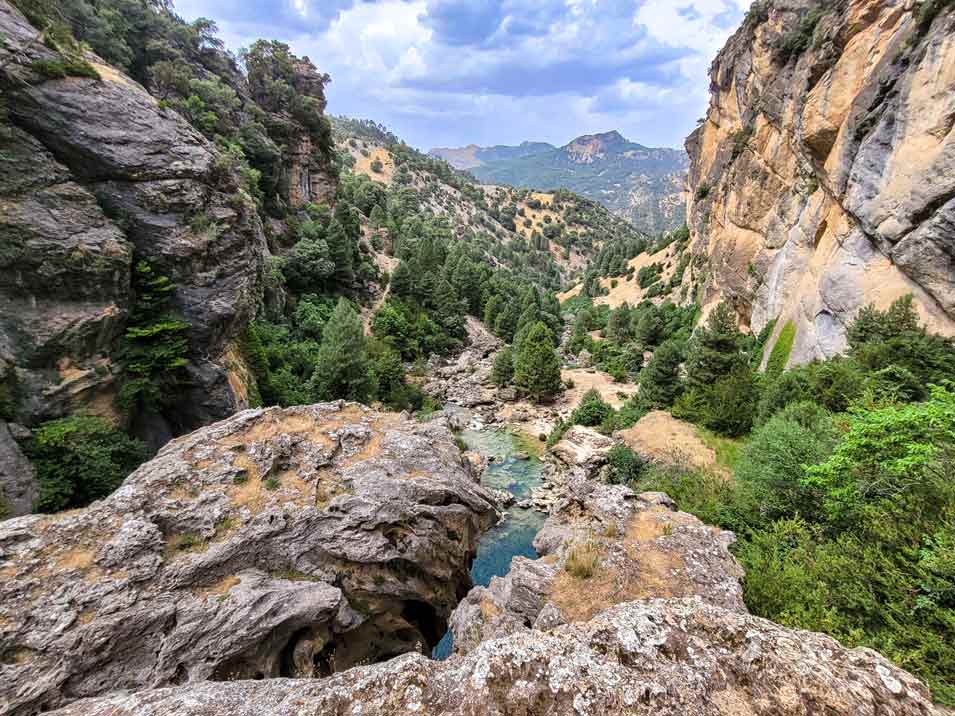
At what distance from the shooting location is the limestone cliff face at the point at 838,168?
16.8 m

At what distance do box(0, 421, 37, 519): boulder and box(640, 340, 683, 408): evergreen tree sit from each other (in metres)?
32.9

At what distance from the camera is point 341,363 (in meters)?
27.2

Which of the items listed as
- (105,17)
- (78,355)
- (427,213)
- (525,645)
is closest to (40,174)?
(78,355)

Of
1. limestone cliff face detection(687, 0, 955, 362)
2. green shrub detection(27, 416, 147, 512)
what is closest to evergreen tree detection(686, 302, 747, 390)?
limestone cliff face detection(687, 0, 955, 362)

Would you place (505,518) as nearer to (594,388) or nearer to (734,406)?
(734,406)

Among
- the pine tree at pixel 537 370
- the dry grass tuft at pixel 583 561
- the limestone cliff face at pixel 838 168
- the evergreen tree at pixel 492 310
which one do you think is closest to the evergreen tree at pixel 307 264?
the pine tree at pixel 537 370

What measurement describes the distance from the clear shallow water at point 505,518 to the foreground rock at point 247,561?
12.1 ft

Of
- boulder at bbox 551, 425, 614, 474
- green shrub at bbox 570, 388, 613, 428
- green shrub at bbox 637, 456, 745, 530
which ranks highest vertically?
green shrub at bbox 637, 456, 745, 530

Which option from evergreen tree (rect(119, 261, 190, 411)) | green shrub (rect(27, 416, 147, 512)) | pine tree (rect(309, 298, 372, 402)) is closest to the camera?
green shrub (rect(27, 416, 147, 512))

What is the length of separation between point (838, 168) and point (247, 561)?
34.1m

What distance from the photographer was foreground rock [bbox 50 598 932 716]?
462 centimetres

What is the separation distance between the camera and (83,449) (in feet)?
49.5

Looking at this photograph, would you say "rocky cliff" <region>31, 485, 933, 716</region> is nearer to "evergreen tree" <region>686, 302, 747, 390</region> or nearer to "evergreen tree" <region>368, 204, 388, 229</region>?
"evergreen tree" <region>686, 302, 747, 390</region>

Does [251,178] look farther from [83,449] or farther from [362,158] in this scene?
[362,158]
